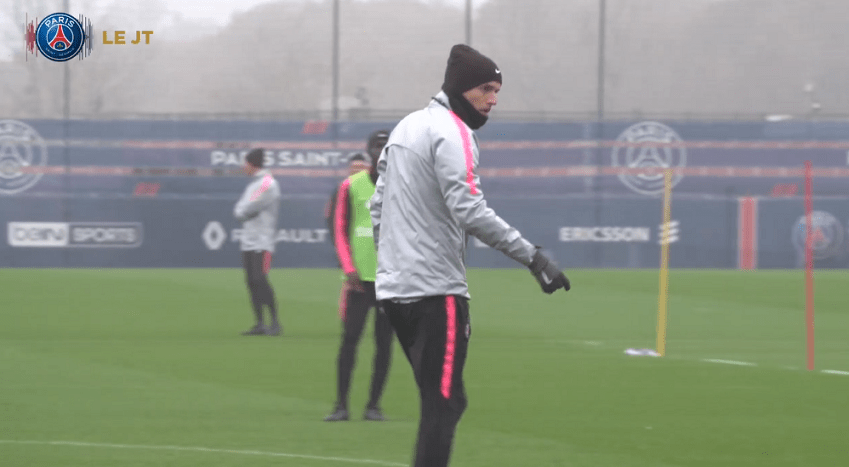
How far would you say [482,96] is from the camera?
585cm

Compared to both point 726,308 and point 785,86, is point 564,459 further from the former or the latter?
point 785,86

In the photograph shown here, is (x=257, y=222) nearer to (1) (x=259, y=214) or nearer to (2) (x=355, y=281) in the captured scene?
(1) (x=259, y=214)

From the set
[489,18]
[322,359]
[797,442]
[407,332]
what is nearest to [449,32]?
[489,18]

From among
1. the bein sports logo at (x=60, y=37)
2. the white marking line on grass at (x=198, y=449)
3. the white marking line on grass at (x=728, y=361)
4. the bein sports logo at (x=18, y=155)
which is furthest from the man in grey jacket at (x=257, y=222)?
the bein sports logo at (x=60, y=37)

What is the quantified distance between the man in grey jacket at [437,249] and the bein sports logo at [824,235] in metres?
21.3

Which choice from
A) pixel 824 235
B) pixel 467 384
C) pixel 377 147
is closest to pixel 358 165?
pixel 467 384

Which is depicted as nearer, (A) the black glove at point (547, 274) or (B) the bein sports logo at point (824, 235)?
(A) the black glove at point (547, 274)

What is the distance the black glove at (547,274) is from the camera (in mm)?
5621

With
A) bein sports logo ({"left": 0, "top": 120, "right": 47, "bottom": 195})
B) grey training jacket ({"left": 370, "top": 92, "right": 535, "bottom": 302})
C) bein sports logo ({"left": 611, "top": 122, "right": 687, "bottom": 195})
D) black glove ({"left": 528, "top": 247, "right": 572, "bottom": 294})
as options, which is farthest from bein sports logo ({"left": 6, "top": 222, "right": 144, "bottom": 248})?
black glove ({"left": 528, "top": 247, "right": 572, "bottom": 294})

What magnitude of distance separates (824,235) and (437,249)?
21607 millimetres

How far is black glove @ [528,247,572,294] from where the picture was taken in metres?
5.62

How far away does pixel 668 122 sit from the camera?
27797 mm

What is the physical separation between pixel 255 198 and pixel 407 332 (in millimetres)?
9574

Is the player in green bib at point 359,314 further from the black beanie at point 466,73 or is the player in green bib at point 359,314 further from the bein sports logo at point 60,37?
the bein sports logo at point 60,37
